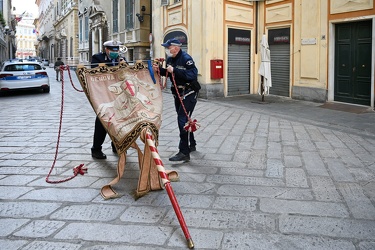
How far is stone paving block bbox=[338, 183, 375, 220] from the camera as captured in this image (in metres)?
3.71

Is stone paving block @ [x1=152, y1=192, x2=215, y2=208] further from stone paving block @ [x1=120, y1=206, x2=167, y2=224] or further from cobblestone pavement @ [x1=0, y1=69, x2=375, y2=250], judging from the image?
stone paving block @ [x1=120, y1=206, x2=167, y2=224]

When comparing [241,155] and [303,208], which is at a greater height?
[241,155]

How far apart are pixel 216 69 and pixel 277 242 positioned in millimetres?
12382

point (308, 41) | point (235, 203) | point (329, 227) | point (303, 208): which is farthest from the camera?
point (308, 41)

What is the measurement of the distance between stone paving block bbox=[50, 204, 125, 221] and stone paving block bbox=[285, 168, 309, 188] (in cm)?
212

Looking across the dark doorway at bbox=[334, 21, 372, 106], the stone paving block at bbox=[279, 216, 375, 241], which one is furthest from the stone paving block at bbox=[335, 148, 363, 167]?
the dark doorway at bbox=[334, 21, 372, 106]

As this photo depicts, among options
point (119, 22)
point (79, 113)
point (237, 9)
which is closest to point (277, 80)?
point (237, 9)

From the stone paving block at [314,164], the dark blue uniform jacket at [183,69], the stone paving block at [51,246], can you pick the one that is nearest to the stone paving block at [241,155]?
the stone paving block at [314,164]

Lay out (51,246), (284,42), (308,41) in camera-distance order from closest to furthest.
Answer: (51,246) < (308,41) < (284,42)

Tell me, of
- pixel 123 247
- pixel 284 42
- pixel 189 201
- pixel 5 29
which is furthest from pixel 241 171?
pixel 5 29

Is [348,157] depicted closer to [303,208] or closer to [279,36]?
[303,208]

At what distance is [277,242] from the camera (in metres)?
3.10

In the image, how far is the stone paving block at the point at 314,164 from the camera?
5133 mm

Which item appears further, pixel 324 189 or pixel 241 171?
pixel 241 171
